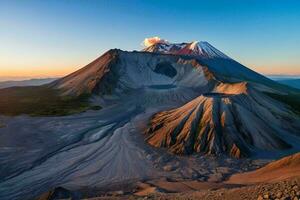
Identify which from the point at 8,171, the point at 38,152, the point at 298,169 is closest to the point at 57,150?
the point at 38,152

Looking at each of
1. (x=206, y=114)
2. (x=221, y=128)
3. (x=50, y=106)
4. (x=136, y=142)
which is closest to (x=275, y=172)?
(x=221, y=128)

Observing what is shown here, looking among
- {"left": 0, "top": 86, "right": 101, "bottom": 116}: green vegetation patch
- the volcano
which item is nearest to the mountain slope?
the volcano

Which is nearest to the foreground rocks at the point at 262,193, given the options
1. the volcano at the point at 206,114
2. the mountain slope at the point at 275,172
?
the mountain slope at the point at 275,172

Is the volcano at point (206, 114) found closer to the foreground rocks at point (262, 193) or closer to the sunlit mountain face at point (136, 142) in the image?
the sunlit mountain face at point (136, 142)

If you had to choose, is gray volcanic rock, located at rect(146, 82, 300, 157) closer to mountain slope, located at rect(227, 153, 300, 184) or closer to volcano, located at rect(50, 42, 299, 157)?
volcano, located at rect(50, 42, 299, 157)

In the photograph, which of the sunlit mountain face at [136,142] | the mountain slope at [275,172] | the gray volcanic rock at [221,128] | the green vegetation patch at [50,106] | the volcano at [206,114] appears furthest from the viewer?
the green vegetation patch at [50,106]

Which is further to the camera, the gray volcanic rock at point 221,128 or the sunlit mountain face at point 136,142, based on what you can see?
the gray volcanic rock at point 221,128

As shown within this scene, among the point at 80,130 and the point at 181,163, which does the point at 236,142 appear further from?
the point at 80,130

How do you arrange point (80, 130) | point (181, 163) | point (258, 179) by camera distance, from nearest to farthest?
point (258, 179) → point (181, 163) → point (80, 130)

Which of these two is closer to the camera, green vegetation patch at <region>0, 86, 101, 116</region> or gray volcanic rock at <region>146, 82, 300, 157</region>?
gray volcanic rock at <region>146, 82, 300, 157</region>
